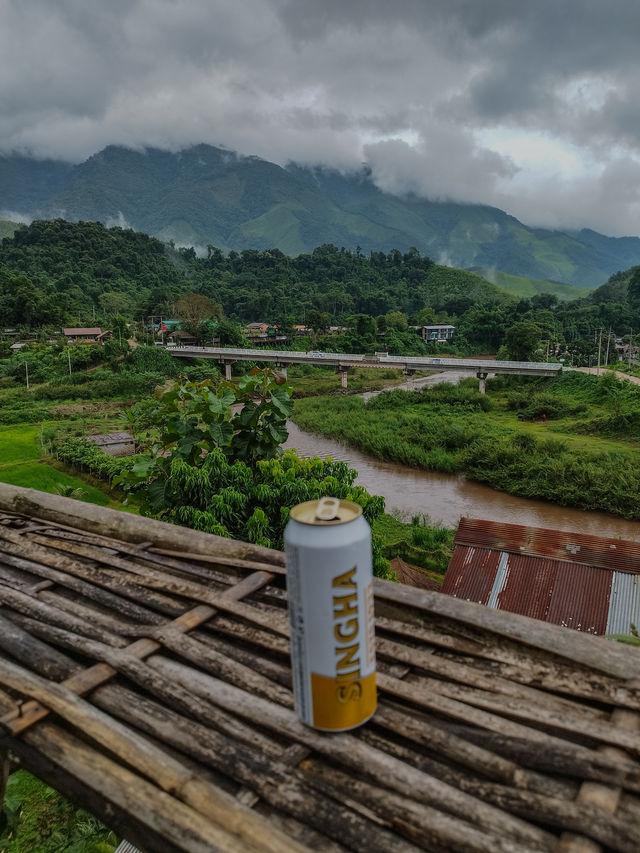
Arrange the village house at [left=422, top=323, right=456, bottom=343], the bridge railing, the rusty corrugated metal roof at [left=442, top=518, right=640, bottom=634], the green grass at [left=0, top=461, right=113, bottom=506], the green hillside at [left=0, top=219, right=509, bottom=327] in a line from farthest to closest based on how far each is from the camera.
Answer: the village house at [left=422, top=323, right=456, bottom=343] → the green hillside at [left=0, top=219, right=509, bottom=327] → the bridge railing → the green grass at [left=0, top=461, right=113, bottom=506] → the rusty corrugated metal roof at [left=442, top=518, right=640, bottom=634]

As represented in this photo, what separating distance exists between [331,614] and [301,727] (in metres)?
0.28

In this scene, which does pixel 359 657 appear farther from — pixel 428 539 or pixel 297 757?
pixel 428 539

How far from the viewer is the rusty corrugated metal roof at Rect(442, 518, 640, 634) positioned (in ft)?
23.6

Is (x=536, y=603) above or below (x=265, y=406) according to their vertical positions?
below

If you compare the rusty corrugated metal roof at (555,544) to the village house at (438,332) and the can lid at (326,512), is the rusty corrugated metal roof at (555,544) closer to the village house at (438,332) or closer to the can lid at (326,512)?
the can lid at (326,512)

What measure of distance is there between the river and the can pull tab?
49.8 feet

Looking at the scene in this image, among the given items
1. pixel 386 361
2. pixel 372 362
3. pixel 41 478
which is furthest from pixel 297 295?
pixel 41 478

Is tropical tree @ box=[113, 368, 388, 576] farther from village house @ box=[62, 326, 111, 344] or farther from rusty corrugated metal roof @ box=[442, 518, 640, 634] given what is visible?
village house @ box=[62, 326, 111, 344]

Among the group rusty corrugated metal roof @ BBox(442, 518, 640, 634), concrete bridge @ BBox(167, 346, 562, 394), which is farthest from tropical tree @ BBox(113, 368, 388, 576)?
concrete bridge @ BBox(167, 346, 562, 394)

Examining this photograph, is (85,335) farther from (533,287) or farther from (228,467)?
(533,287)

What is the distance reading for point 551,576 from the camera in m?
7.80

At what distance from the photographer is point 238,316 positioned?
224ft

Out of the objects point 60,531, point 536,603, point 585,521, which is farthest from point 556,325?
point 60,531

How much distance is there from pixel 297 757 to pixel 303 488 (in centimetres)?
508
